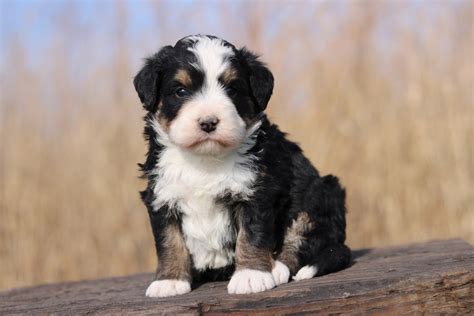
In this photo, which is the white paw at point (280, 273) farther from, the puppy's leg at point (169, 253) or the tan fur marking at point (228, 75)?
the tan fur marking at point (228, 75)

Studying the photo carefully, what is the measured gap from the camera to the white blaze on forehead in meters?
3.79

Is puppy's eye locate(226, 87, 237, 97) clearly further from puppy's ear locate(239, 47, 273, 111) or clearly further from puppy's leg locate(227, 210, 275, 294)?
puppy's leg locate(227, 210, 275, 294)

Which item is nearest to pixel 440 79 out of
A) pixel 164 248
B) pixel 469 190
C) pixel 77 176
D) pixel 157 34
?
pixel 469 190

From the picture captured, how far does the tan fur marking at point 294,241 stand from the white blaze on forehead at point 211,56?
1089 mm

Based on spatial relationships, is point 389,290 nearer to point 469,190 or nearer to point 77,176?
point 469,190

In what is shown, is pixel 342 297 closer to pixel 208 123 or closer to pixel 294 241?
pixel 294 241

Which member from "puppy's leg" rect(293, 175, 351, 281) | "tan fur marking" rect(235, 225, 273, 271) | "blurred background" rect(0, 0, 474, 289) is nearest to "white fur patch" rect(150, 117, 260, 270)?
"tan fur marking" rect(235, 225, 273, 271)

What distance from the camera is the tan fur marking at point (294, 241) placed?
13.8 feet

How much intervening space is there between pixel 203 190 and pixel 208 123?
54cm

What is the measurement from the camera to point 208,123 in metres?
3.55

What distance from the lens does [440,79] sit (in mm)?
7930

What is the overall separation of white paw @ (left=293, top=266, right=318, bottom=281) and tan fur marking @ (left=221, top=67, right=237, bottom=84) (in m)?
1.28

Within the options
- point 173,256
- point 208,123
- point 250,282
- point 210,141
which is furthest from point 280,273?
point 208,123

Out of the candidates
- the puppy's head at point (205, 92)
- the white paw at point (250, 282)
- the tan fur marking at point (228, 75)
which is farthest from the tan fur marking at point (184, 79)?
the white paw at point (250, 282)
